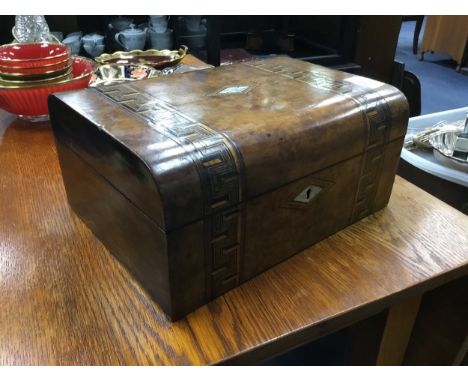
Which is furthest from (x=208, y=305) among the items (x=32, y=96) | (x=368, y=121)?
(x=32, y=96)

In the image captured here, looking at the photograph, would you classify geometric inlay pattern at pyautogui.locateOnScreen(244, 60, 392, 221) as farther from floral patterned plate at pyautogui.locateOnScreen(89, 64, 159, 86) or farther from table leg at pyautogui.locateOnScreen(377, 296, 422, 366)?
floral patterned plate at pyautogui.locateOnScreen(89, 64, 159, 86)

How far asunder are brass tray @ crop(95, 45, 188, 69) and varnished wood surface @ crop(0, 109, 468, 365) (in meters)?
0.61

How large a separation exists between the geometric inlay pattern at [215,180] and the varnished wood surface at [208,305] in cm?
4

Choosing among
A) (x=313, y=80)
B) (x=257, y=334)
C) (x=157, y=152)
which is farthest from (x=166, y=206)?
(x=313, y=80)

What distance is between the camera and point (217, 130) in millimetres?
454

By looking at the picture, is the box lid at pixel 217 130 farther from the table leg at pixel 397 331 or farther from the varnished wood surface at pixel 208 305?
the table leg at pixel 397 331

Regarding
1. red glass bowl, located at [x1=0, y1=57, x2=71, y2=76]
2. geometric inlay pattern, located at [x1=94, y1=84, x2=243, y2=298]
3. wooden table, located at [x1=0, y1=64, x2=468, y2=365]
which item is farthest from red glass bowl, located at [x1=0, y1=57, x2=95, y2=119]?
geometric inlay pattern, located at [x1=94, y1=84, x2=243, y2=298]

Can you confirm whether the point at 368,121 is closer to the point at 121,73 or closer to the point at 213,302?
the point at 213,302

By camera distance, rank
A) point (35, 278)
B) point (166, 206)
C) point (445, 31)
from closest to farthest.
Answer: point (166, 206)
point (35, 278)
point (445, 31)

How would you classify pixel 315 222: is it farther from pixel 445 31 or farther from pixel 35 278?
pixel 445 31

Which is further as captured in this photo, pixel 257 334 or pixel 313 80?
pixel 313 80

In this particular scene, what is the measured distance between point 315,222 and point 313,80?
21cm

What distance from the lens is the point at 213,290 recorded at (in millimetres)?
473

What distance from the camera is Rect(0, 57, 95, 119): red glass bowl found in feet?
2.65
